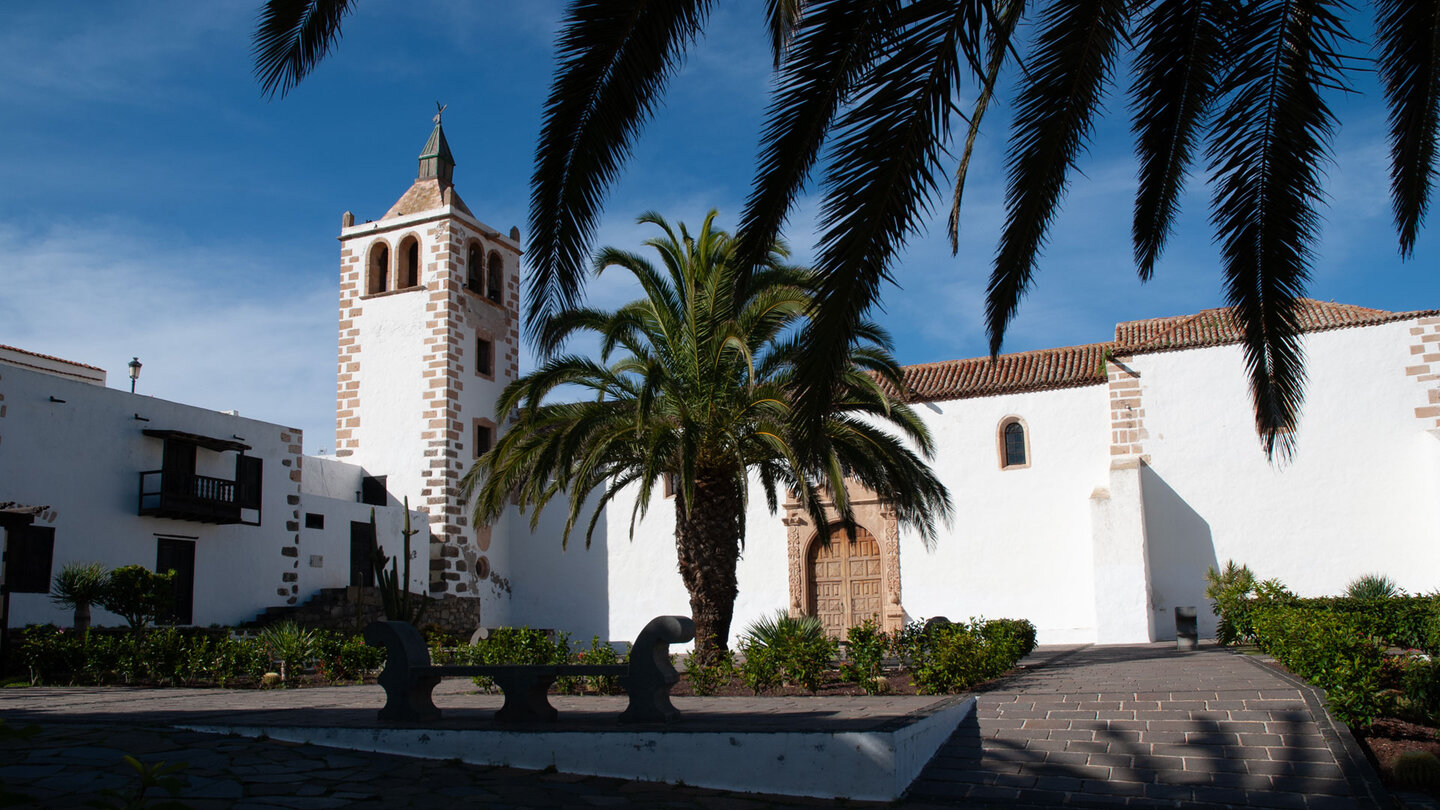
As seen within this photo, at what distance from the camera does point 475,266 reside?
25.7 meters

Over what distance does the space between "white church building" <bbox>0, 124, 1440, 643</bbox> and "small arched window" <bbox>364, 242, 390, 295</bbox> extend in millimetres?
259

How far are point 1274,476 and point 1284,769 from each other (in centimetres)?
1300

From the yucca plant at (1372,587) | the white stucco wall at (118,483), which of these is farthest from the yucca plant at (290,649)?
the yucca plant at (1372,587)

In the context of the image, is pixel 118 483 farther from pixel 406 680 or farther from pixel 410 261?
pixel 406 680

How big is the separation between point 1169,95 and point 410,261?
22802mm

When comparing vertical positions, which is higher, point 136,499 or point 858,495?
point 858,495

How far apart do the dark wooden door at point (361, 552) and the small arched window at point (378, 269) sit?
5.72 metres

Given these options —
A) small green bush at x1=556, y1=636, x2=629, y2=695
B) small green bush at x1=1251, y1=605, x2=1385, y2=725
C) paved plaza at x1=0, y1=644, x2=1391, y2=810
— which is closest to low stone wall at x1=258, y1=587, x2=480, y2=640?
small green bush at x1=556, y1=636, x2=629, y2=695

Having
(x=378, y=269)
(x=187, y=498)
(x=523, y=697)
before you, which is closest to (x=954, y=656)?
(x=523, y=697)

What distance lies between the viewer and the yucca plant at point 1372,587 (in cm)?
1686

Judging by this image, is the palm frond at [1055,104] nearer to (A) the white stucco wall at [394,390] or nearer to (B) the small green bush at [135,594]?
(B) the small green bush at [135,594]

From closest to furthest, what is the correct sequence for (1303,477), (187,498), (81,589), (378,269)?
(81,589) → (1303,477) → (187,498) → (378,269)

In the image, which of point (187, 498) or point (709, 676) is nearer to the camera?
point (709, 676)

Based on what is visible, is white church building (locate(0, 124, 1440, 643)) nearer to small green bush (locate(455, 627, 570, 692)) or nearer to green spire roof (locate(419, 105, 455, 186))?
green spire roof (locate(419, 105, 455, 186))
